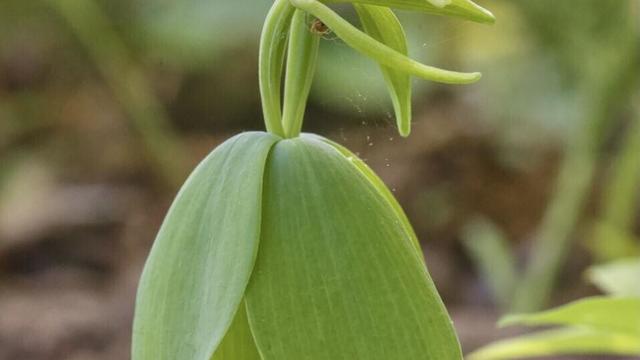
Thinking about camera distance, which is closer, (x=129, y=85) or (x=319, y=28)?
(x=319, y=28)

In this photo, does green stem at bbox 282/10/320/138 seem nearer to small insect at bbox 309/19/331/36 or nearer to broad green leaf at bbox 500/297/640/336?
small insect at bbox 309/19/331/36

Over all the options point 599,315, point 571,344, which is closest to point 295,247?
point 599,315

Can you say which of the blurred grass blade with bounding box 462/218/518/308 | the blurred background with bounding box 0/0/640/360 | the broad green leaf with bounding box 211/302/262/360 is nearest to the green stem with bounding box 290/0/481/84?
the broad green leaf with bounding box 211/302/262/360

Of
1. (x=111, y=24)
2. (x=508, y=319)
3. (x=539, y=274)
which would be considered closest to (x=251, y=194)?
(x=508, y=319)

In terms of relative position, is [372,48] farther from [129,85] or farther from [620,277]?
[129,85]

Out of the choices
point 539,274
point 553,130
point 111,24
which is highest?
point 111,24

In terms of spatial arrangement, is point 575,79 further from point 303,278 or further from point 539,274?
point 303,278
